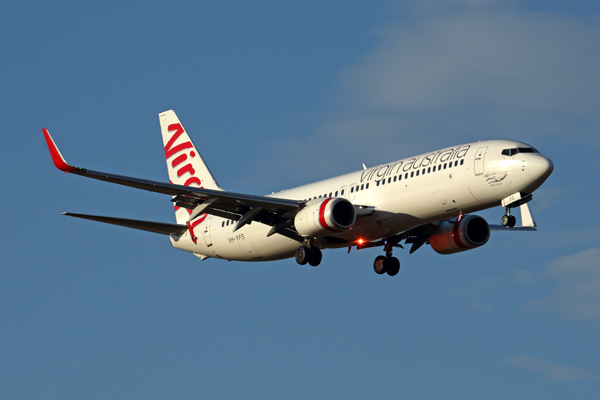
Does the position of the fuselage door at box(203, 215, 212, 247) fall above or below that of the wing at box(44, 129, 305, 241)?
above

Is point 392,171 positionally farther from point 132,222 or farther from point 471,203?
point 132,222

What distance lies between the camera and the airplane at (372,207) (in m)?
37.2

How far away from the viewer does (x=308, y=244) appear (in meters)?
42.9

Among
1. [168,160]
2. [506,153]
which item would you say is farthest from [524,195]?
[168,160]

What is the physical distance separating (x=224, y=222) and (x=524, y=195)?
1857cm

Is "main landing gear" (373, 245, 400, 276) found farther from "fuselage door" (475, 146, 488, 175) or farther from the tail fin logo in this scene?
the tail fin logo

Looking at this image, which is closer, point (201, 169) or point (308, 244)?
point (308, 244)

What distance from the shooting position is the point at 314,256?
1682 inches

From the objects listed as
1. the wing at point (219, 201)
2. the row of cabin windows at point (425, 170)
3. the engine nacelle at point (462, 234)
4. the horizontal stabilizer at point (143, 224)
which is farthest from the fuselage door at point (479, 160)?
the horizontal stabilizer at point (143, 224)

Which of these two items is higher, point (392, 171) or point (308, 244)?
point (392, 171)

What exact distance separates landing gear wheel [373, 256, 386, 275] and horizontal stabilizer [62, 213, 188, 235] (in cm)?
1206

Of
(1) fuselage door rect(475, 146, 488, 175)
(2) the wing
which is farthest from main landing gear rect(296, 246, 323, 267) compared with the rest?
(1) fuselage door rect(475, 146, 488, 175)

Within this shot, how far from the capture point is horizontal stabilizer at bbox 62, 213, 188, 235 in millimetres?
42344

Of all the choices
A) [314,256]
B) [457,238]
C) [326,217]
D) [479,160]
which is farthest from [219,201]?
[457,238]
